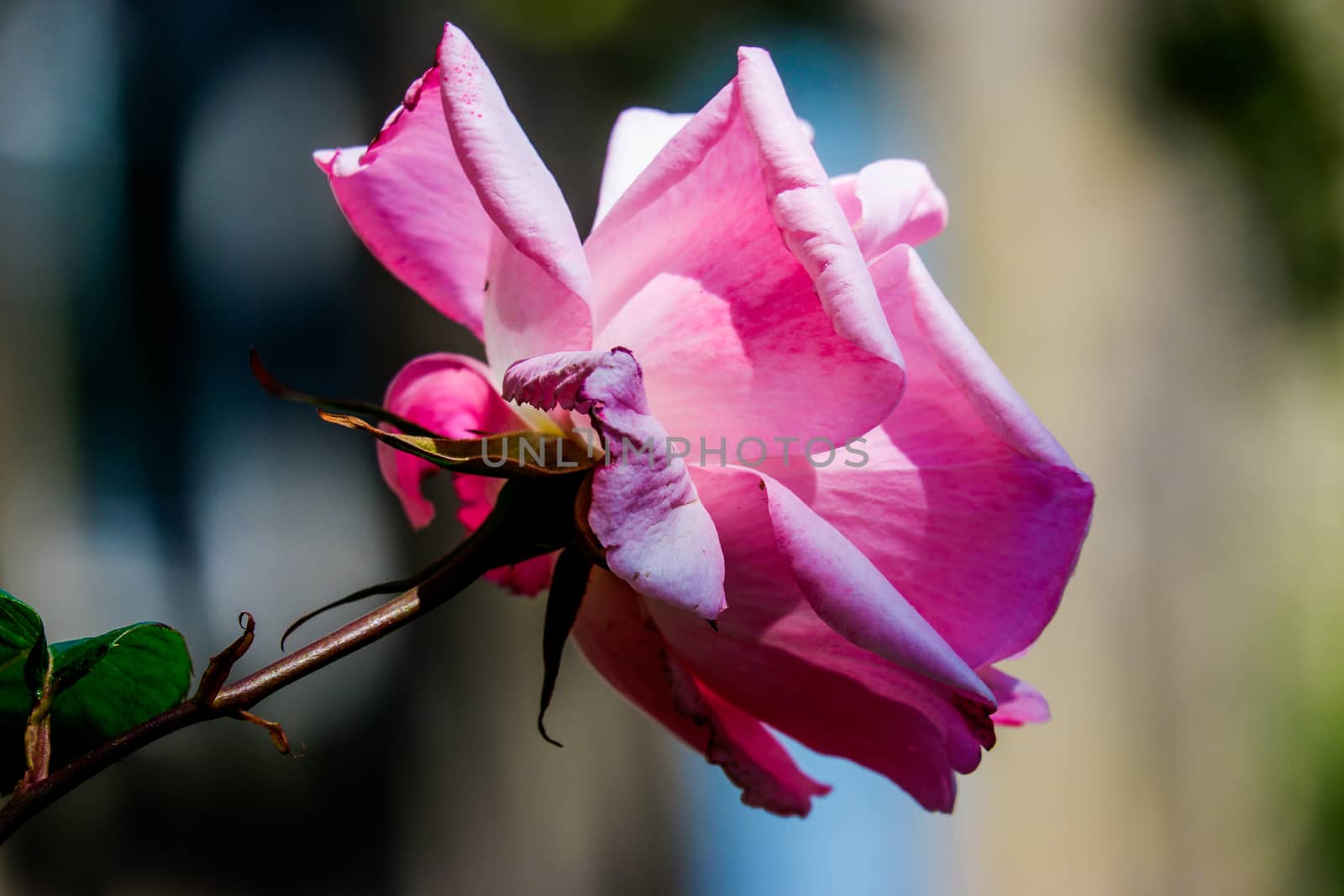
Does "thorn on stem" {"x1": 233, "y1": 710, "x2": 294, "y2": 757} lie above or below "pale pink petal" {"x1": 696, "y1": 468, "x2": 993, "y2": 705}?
below

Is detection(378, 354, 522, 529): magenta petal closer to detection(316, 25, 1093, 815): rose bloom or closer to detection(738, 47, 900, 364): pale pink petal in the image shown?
detection(316, 25, 1093, 815): rose bloom

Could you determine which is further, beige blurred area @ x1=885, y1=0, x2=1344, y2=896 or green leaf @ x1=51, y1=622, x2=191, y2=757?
beige blurred area @ x1=885, y1=0, x2=1344, y2=896

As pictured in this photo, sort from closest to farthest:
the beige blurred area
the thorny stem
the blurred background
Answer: the thorny stem, the blurred background, the beige blurred area

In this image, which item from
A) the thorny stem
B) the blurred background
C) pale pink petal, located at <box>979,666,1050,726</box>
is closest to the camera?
the thorny stem

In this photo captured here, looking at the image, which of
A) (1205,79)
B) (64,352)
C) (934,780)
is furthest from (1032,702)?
(1205,79)

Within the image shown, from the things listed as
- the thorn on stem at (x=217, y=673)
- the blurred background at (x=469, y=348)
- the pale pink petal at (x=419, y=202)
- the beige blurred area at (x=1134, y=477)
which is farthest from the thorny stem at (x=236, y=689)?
the beige blurred area at (x=1134, y=477)

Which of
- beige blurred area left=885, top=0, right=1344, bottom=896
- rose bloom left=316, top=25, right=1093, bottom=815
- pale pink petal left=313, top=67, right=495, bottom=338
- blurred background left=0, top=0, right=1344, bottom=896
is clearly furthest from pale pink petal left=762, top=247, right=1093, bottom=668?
beige blurred area left=885, top=0, right=1344, bottom=896

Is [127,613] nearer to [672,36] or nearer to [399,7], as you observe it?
[399,7]
